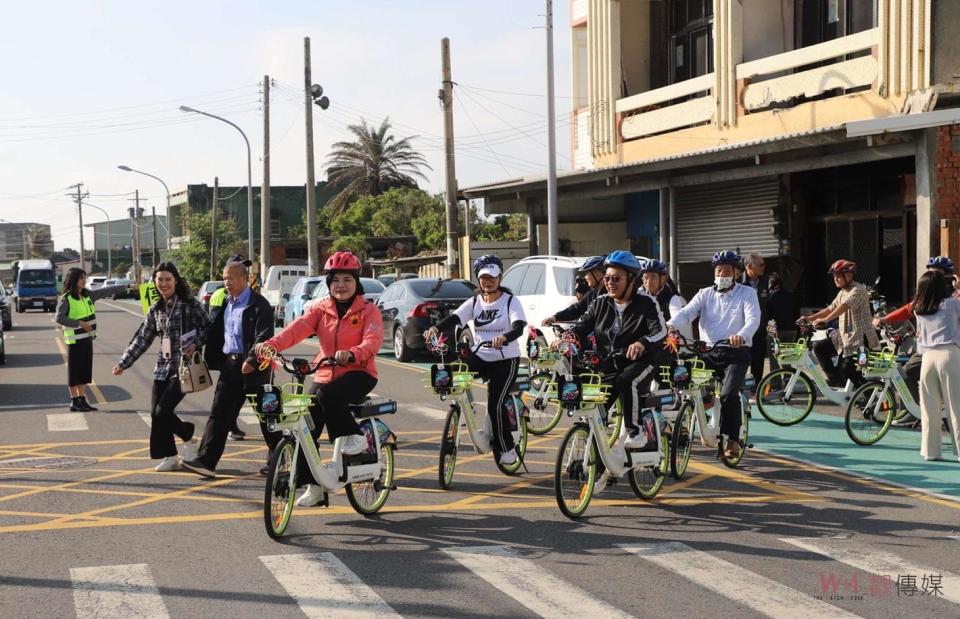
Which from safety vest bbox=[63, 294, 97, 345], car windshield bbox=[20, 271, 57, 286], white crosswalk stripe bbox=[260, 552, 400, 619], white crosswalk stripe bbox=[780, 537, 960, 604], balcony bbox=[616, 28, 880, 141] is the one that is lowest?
white crosswalk stripe bbox=[780, 537, 960, 604]

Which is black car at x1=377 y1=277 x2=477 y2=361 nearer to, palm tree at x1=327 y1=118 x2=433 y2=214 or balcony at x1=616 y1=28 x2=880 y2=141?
balcony at x1=616 y1=28 x2=880 y2=141

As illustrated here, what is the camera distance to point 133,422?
552 inches

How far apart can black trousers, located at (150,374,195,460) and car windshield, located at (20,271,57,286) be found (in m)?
50.8

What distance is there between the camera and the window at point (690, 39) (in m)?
26.0

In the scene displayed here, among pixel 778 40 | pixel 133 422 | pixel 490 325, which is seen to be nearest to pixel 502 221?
pixel 778 40

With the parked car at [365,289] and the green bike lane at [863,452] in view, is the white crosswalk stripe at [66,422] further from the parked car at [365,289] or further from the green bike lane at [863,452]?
the parked car at [365,289]

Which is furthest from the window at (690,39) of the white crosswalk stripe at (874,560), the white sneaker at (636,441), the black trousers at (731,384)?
the white crosswalk stripe at (874,560)

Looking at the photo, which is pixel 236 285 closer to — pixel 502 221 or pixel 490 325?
pixel 490 325

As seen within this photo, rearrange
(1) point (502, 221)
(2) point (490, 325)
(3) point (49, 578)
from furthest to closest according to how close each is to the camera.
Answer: (1) point (502, 221), (2) point (490, 325), (3) point (49, 578)

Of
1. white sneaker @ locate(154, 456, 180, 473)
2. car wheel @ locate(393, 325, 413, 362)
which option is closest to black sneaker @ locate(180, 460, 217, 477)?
white sneaker @ locate(154, 456, 180, 473)

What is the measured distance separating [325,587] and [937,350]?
21.0 ft

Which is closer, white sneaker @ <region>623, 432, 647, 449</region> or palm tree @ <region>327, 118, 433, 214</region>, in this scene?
white sneaker @ <region>623, 432, 647, 449</region>

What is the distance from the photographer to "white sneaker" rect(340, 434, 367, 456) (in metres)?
7.92

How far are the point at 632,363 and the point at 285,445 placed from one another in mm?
2671
